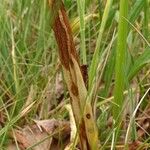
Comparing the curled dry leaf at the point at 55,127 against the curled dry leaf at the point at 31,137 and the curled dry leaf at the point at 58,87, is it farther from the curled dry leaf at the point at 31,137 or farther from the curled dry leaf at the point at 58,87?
the curled dry leaf at the point at 58,87

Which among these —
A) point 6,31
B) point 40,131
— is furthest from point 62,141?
point 6,31

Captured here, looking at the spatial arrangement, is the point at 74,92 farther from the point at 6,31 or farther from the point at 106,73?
the point at 6,31

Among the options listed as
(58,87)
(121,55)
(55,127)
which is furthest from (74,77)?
(58,87)

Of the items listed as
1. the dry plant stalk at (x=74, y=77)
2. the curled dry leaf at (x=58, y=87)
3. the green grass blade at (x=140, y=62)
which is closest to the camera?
the dry plant stalk at (x=74, y=77)

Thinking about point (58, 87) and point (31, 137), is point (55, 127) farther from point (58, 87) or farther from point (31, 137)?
point (58, 87)

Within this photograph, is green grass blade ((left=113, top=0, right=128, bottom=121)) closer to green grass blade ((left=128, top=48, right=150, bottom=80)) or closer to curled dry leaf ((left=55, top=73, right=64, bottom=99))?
green grass blade ((left=128, top=48, right=150, bottom=80))

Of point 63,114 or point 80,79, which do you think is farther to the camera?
point 63,114

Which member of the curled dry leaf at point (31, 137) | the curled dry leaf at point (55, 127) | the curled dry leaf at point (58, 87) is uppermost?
the curled dry leaf at point (58, 87)

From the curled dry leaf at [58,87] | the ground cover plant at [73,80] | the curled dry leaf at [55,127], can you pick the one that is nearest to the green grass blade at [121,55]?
the ground cover plant at [73,80]

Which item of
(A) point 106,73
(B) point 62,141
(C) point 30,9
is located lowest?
(B) point 62,141
